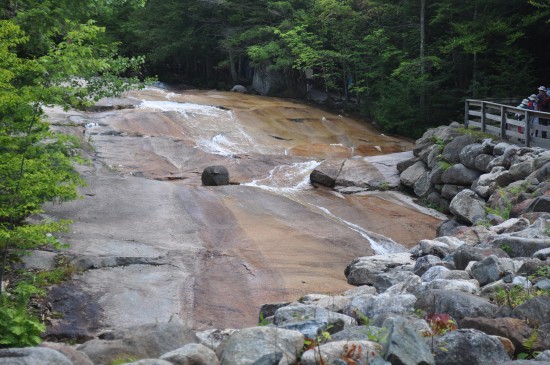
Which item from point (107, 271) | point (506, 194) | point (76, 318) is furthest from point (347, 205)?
point (76, 318)

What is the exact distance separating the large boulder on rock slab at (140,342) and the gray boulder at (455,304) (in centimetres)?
245

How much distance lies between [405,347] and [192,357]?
169cm

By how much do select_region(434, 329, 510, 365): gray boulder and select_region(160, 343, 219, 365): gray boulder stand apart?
5.94 feet

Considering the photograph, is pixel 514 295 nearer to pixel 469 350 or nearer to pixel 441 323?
pixel 441 323

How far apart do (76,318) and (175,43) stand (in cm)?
3011

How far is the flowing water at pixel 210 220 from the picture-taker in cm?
915

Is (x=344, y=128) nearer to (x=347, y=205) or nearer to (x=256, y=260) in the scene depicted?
(x=347, y=205)

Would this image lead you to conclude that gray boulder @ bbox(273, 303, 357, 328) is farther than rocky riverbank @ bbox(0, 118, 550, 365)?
Yes

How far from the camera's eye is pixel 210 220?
A: 507 inches

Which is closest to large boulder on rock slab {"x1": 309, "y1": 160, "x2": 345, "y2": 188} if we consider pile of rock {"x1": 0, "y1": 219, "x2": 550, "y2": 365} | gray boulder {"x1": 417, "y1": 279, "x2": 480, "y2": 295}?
pile of rock {"x1": 0, "y1": 219, "x2": 550, "y2": 365}

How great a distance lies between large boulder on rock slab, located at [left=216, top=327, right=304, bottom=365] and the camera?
4.88 metres

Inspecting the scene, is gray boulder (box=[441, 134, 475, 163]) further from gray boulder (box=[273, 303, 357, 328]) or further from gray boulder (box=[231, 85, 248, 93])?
gray boulder (box=[231, 85, 248, 93])

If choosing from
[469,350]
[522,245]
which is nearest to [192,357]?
[469,350]

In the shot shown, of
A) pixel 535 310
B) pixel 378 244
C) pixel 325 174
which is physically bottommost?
pixel 378 244
